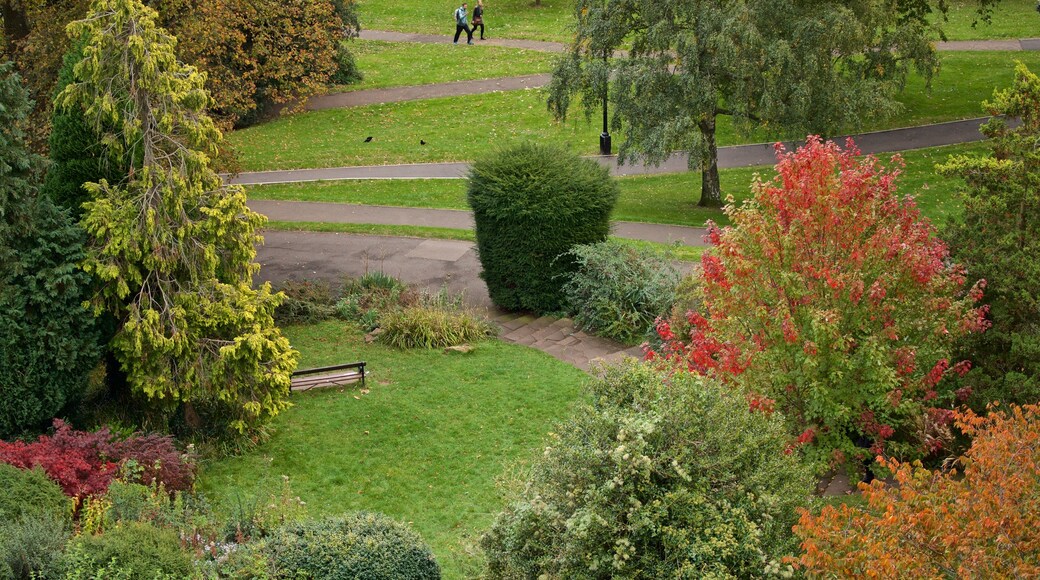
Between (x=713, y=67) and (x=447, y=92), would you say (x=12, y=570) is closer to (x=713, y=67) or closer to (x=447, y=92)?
(x=713, y=67)

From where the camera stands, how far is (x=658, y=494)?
771 centimetres

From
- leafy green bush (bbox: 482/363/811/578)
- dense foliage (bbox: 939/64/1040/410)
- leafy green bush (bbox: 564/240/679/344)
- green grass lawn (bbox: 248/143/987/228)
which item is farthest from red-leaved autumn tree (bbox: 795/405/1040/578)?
green grass lawn (bbox: 248/143/987/228)

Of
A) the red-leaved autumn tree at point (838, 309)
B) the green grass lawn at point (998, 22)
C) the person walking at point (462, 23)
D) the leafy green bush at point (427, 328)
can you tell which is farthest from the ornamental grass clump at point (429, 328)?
the green grass lawn at point (998, 22)

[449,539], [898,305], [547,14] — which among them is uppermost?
[547,14]

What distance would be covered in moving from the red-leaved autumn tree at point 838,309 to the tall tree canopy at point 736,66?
10836 mm

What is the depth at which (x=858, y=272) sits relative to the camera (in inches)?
407

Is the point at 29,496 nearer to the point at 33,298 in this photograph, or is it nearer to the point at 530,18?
the point at 33,298

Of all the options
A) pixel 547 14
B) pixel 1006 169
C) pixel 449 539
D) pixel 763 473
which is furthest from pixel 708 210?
pixel 547 14

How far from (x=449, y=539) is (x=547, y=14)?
35.1m

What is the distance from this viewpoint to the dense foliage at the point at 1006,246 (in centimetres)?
1110

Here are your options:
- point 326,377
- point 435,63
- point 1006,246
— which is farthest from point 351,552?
point 435,63

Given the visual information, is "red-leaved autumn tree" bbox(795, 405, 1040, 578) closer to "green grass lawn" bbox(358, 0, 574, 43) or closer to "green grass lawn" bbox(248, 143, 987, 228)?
"green grass lawn" bbox(248, 143, 987, 228)

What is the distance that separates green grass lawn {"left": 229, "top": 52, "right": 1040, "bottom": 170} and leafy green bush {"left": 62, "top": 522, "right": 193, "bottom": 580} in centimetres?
1965

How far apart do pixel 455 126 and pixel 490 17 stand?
1325 centimetres
